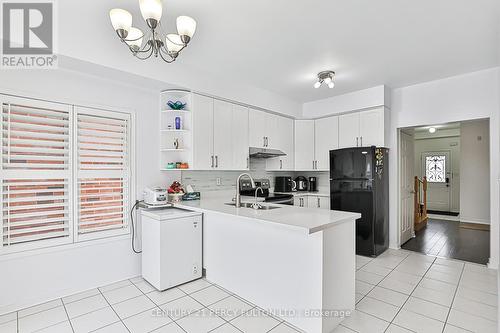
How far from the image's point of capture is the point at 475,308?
2.34 meters

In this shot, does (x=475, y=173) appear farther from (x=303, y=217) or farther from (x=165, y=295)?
(x=165, y=295)

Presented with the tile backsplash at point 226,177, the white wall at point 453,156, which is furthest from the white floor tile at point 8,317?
the white wall at point 453,156

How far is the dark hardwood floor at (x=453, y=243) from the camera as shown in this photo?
3850mm

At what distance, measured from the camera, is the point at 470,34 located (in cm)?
246

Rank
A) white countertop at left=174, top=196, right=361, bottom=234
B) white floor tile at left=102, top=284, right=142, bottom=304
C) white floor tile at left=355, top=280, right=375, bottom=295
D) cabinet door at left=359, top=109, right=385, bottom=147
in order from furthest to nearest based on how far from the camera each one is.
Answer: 1. cabinet door at left=359, top=109, right=385, bottom=147
2. white floor tile at left=355, top=280, right=375, bottom=295
3. white floor tile at left=102, top=284, right=142, bottom=304
4. white countertop at left=174, top=196, right=361, bottom=234

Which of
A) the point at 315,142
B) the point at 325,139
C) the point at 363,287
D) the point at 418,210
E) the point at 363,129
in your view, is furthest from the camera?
the point at 418,210

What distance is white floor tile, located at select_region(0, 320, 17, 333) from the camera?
2.08m

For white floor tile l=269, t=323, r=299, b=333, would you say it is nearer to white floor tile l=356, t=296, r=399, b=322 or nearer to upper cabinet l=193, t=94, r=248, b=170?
white floor tile l=356, t=296, r=399, b=322

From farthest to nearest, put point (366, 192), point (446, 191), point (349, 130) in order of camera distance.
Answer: point (446, 191) → point (349, 130) → point (366, 192)

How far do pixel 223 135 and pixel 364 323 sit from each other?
2.71 meters

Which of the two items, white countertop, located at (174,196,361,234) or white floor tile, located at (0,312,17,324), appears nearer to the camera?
white countertop, located at (174,196,361,234)

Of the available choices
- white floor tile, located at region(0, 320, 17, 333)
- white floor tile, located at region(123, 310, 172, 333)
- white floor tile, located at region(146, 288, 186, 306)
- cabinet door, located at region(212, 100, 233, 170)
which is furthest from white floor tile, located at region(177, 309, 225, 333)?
cabinet door, located at region(212, 100, 233, 170)

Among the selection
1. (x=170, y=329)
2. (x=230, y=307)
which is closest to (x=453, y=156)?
(x=230, y=307)

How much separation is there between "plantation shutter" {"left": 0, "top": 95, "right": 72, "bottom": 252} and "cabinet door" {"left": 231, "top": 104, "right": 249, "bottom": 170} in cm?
204
